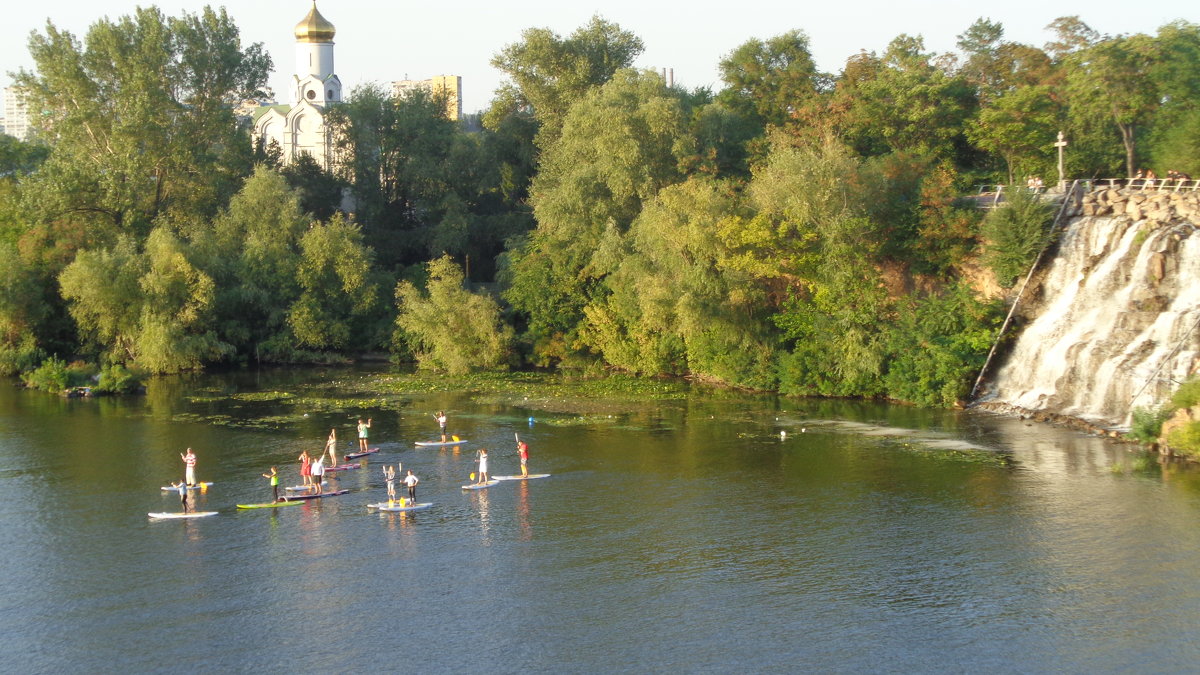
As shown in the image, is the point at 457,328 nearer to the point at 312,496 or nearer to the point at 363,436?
the point at 363,436

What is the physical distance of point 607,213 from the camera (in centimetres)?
6756

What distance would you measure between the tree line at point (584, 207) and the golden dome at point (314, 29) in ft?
42.5

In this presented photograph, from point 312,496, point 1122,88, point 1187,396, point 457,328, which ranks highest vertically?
point 1122,88

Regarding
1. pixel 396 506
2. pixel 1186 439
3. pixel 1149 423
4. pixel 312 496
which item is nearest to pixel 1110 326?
pixel 1149 423

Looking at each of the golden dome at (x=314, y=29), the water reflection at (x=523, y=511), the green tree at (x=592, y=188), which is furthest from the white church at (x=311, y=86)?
the water reflection at (x=523, y=511)

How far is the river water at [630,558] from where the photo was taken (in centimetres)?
2409

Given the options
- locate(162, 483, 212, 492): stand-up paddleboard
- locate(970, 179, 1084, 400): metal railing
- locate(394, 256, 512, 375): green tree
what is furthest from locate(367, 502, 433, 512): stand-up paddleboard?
locate(394, 256, 512, 375): green tree

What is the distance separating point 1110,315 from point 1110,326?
75cm

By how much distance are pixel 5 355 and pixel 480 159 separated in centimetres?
3443

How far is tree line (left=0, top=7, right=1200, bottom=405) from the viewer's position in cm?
5584

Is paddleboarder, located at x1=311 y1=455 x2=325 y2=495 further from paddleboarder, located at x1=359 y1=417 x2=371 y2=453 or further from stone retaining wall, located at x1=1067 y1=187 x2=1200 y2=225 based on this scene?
stone retaining wall, located at x1=1067 y1=187 x2=1200 y2=225

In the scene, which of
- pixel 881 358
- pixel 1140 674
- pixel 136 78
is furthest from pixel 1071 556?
pixel 136 78

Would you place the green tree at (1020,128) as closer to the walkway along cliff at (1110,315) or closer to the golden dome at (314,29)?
the walkway along cliff at (1110,315)

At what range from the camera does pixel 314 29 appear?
322 ft
